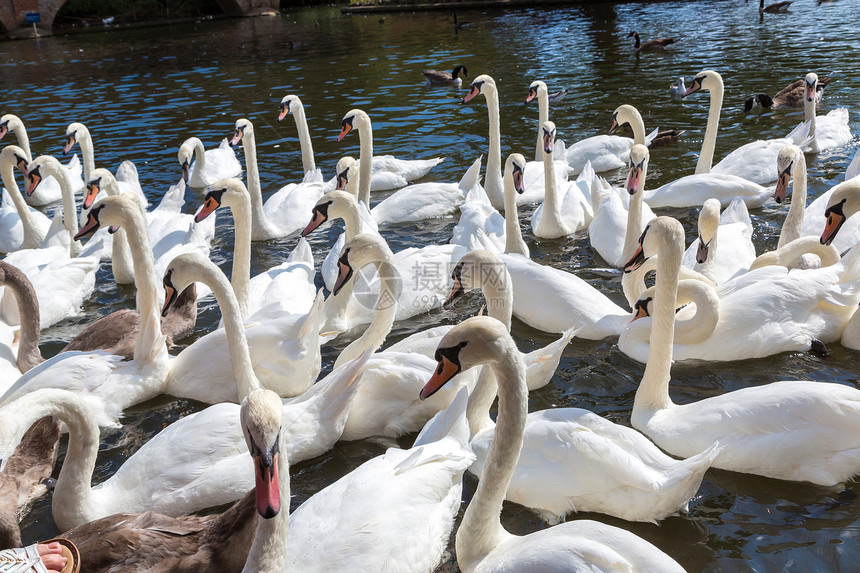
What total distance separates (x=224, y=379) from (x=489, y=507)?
9.24 ft

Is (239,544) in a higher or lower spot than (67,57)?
lower

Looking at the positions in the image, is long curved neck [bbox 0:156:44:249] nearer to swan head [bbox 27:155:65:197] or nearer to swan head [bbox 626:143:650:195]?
swan head [bbox 27:155:65:197]

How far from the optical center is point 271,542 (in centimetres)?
343

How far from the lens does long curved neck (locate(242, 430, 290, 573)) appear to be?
11.2 ft

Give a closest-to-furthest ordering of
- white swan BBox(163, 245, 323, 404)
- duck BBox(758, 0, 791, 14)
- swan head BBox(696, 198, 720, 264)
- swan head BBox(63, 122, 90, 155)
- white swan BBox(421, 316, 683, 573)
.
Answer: white swan BBox(421, 316, 683, 573), white swan BBox(163, 245, 323, 404), swan head BBox(696, 198, 720, 264), swan head BBox(63, 122, 90, 155), duck BBox(758, 0, 791, 14)

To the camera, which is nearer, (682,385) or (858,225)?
(682,385)

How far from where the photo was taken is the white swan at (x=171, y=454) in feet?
14.9

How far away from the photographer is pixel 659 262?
17.5 ft

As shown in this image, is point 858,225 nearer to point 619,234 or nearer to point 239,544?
point 619,234

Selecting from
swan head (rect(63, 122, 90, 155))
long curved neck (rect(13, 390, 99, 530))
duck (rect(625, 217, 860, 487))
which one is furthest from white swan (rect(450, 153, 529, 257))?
swan head (rect(63, 122, 90, 155))

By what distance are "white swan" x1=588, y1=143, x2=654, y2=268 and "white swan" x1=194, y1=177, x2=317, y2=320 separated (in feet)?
10.3

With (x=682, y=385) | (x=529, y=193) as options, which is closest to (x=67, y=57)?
(x=529, y=193)

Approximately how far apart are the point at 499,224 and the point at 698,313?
333cm

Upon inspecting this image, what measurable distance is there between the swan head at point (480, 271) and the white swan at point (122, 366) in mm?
2351
